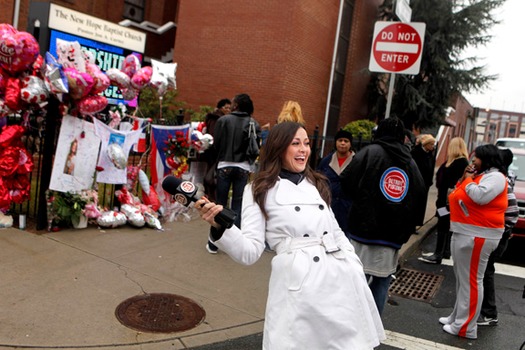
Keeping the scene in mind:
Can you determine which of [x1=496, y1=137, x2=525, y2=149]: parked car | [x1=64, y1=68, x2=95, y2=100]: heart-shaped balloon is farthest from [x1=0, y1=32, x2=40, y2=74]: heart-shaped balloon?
[x1=496, y1=137, x2=525, y2=149]: parked car

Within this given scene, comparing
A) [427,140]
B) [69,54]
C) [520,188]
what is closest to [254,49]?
[427,140]

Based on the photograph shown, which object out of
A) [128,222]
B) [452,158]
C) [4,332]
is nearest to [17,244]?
[128,222]

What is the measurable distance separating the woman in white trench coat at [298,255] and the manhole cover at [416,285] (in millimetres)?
3568

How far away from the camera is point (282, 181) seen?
2570mm

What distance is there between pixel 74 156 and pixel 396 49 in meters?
4.50

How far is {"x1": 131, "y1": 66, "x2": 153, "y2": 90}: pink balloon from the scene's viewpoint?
21.0 feet

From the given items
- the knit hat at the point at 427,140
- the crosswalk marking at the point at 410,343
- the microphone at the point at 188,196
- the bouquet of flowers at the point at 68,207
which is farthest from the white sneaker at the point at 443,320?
the bouquet of flowers at the point at 68,207

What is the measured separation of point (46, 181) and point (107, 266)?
→ 1.55 metres

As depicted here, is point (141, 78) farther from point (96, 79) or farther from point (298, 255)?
point (298, 255)

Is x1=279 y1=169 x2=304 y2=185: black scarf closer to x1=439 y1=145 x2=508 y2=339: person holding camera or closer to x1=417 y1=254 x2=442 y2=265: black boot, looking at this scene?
Answer: x1=439 y1=145 x2=508 y2=339: person holding camera

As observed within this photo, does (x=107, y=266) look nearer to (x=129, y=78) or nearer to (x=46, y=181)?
(x=46, y=181)

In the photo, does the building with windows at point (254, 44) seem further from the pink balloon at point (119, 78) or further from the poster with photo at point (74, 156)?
the poster with photo at point (74, 156)

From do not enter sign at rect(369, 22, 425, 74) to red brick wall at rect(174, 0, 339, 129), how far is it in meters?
7.56

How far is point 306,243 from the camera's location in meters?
2.40
